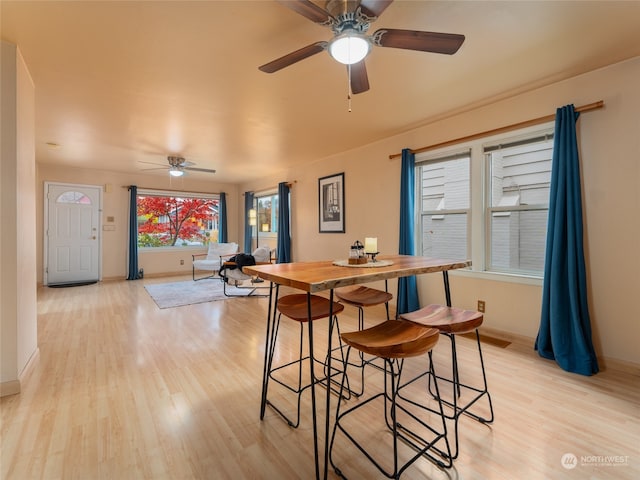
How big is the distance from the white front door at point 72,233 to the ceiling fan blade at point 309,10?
252 inches

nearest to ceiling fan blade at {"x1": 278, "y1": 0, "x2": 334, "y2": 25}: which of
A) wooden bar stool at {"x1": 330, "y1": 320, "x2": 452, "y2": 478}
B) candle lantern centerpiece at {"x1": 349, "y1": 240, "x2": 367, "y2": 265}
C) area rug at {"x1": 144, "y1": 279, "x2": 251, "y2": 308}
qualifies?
candle lantern centerpiece at {"x1": 349, "y1": 240, "x2": 367, "y2": 265}

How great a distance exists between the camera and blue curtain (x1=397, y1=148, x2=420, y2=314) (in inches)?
136

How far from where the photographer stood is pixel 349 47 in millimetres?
1555

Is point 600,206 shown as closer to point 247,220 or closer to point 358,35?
point 358,35

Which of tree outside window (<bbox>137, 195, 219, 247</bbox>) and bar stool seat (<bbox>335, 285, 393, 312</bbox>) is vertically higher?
tree outside window (<bbox>137, 195, 219, 247</bbox>)

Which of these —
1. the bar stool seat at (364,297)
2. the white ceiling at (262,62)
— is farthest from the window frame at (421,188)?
the bar stool seat at (364,297)

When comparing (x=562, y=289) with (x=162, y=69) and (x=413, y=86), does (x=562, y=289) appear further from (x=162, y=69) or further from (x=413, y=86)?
(x=162, y=69)

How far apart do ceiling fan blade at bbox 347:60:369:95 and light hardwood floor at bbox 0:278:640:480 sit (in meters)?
2.08

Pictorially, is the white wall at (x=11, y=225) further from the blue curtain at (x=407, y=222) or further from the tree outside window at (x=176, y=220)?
the tree outside window at (x=176, y=220)

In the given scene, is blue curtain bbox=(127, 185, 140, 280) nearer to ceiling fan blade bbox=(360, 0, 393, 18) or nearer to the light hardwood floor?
the light hardwood floor

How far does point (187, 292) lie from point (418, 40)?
494 cm

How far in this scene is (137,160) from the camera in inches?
201

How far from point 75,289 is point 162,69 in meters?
4.93

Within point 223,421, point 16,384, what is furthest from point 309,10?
point 16,384
